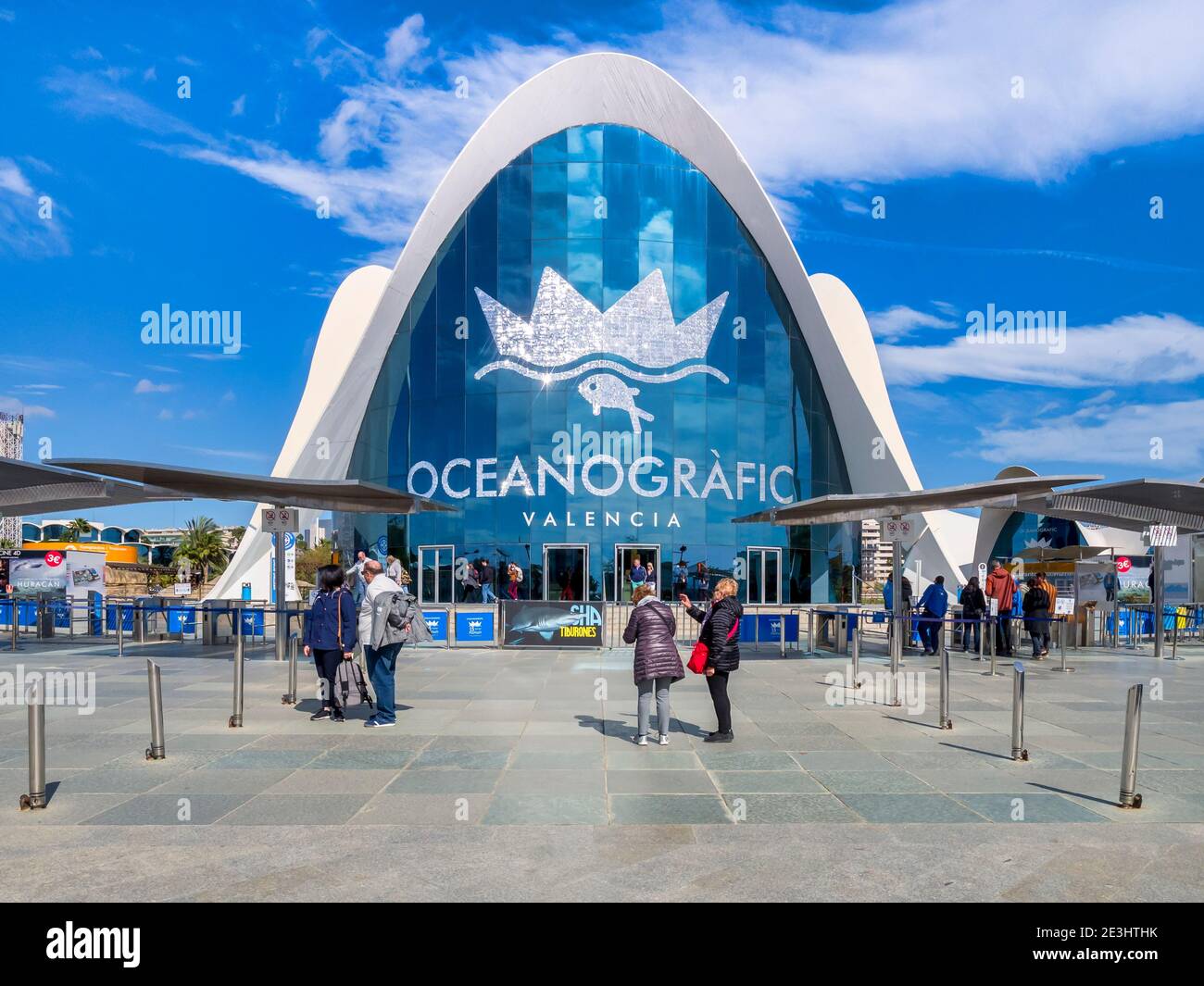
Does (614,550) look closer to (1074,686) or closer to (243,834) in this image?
(1074,686)

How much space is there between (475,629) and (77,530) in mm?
72640

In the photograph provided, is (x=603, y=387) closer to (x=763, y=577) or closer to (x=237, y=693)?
(x=763, y=577)

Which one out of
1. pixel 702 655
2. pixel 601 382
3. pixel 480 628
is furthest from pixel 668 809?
pixel 601 382

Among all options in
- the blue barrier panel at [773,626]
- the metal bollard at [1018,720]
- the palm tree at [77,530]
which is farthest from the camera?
the palm tree at [77,530]

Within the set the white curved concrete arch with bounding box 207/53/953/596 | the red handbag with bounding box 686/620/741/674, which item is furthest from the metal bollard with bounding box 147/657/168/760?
the white curved concrete arch with bounding box 207/53/953/596

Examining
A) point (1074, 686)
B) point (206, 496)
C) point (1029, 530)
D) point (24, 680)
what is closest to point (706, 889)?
point (1074, 686)

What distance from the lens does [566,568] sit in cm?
3384

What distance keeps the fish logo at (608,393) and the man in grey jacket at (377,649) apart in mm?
24022

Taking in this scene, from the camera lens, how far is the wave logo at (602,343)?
34.5 metres

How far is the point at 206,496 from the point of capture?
18.1m

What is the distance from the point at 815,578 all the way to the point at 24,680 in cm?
2750

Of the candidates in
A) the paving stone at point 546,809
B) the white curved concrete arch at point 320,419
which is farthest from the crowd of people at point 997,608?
the white curved concrete arch at point 320,419
